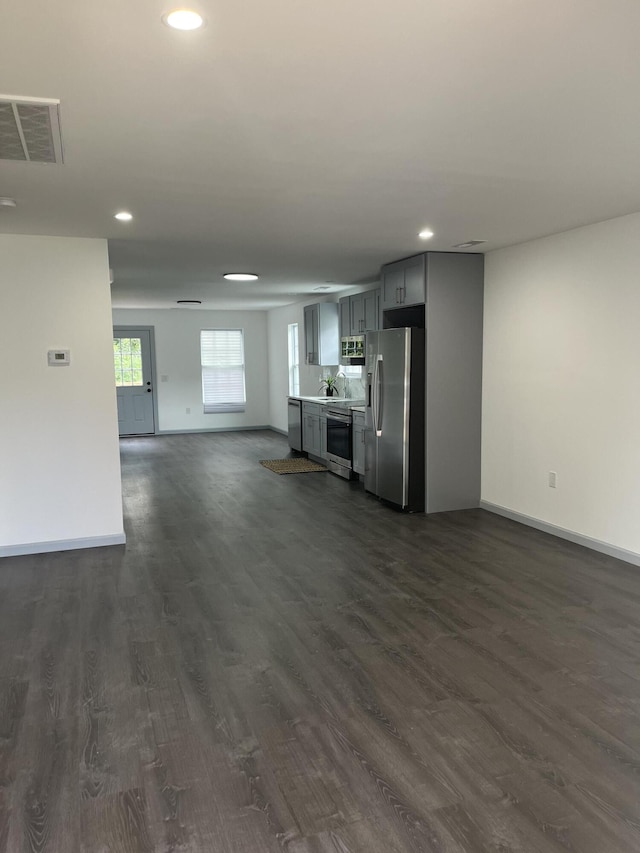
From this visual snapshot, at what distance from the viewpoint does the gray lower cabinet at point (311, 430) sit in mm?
8570

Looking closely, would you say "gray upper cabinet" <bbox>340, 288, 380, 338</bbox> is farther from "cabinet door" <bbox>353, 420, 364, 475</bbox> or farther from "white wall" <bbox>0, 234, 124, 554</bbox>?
"white wall" <bbox>0, 234, 124, 554</bbox>

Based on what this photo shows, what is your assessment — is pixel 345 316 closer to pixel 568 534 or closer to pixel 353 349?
pixel 353 349

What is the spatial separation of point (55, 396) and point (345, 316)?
4338mm

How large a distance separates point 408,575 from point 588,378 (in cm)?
210

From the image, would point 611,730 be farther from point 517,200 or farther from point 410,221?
point 410,221

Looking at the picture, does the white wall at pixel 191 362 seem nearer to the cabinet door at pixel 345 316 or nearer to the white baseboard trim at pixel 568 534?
the cabinet door at pixel 345 316

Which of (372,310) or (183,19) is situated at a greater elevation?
(183,19)

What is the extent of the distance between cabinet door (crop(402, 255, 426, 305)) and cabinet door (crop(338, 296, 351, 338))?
6.48 ft

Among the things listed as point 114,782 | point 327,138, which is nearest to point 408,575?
point 114,782

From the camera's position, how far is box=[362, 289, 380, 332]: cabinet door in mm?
7008

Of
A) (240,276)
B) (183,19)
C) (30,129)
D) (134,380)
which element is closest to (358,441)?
(240,276)

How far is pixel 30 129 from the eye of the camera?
248 cm

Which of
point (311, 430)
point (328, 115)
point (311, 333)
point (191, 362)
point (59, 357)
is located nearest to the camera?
point (328, 115)

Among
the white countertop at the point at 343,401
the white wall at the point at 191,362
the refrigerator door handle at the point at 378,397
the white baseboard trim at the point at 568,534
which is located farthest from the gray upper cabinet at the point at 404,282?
the white wall at the point at 191,362
